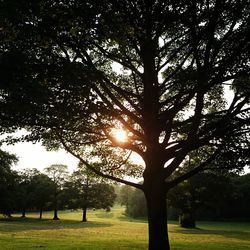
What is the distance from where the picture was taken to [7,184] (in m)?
78.4

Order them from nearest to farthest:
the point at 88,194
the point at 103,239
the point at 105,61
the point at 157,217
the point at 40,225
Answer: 1. the point at 157,217
2. the point at 105,61
3. the point at 103,239
4. the point at 40,225
5. the point at 88,194

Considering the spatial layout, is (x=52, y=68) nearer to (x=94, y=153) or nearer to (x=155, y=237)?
(x=155, y=237)

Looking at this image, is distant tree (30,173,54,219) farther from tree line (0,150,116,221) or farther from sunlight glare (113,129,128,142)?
sunlight glare (113,129,128,142)

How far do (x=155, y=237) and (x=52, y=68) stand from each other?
25.4 ft

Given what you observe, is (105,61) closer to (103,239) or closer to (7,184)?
(103,239)

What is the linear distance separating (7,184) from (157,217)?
229 ft

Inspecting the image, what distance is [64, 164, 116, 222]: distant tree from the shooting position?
82562 mm

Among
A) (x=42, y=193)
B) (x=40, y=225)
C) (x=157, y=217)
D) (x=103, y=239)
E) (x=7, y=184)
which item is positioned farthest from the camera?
(x=42, y=193)

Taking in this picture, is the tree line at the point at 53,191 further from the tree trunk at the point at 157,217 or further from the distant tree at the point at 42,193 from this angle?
the tree trunk at the point at 157,217

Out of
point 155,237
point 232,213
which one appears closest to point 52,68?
point 155,237

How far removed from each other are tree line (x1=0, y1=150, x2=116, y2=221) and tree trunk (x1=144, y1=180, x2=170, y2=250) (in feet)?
207

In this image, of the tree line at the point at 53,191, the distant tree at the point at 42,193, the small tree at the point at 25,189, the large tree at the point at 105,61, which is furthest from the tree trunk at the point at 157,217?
the distant tree at the point at 42,193

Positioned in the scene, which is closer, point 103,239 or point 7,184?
point 103,239

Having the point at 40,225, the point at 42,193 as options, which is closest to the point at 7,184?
the point at 42,193
